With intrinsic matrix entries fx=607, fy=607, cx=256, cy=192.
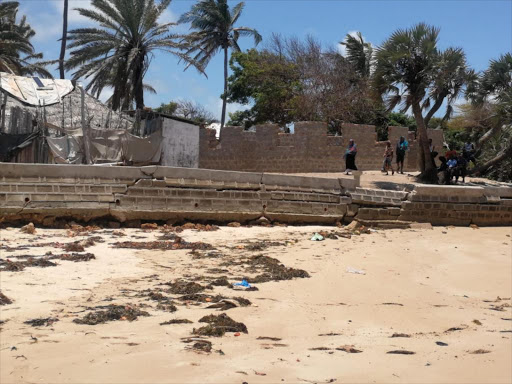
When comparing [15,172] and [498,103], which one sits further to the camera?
[498,103]

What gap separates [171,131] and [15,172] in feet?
42.4

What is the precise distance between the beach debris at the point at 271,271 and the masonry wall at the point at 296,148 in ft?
50.3

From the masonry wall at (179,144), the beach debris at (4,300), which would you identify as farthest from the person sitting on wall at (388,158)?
the beach debris at (4,300)

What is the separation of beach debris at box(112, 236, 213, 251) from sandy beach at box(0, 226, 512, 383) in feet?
0.10

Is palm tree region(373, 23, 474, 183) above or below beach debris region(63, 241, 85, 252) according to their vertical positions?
above

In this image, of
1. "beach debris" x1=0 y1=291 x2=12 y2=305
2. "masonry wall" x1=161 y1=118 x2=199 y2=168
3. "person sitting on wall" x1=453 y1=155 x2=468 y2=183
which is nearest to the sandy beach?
"beach debris" x1=0 y1=291 x2=12 y2=305

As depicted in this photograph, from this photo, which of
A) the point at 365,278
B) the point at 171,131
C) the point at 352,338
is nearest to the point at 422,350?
the point at 352,338

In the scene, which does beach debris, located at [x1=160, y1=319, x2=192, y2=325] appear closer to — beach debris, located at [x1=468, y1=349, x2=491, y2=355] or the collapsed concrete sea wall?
beach debris, located at [x1=468, y1=349, x2=491, y2=355]

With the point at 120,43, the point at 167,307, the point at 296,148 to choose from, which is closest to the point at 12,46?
the point at 120,43

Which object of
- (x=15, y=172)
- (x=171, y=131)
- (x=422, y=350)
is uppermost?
(x=171, y=131)

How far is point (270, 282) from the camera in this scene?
7.11 m

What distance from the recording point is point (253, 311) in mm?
5844

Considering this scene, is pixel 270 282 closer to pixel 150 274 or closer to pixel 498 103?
pixel 150 274

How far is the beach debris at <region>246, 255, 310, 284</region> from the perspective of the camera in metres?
7.25
